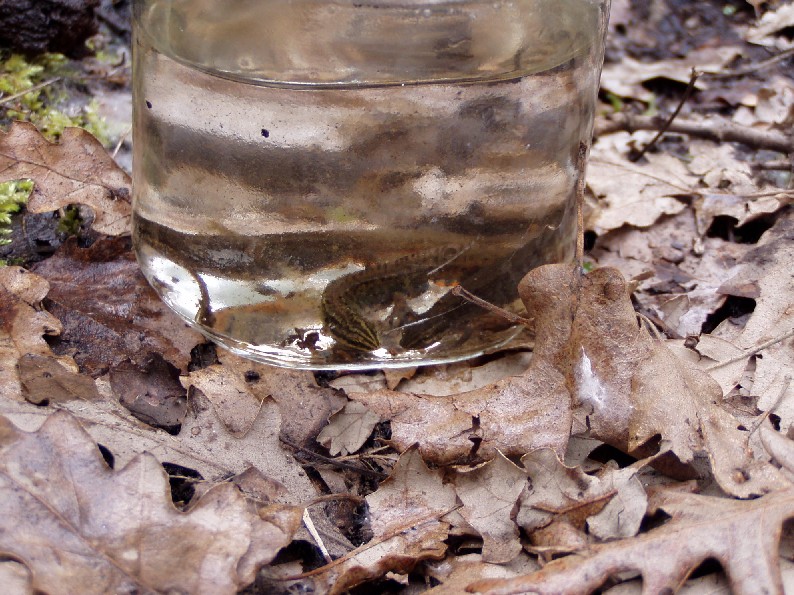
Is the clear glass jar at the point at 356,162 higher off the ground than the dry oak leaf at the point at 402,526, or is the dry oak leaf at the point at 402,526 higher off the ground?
the clear glass jar at the point at 356,162

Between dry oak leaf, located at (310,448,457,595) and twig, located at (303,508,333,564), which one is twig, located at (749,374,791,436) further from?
twig, located at (303,508,333,564)

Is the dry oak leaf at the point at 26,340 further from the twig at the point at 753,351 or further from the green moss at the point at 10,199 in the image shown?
the twig at the point at 753,351

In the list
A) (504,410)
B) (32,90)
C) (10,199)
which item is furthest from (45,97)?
(504,410)

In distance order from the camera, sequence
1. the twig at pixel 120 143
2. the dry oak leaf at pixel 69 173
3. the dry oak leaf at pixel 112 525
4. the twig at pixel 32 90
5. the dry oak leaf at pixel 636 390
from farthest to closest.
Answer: the twig at pixel 120 143 → the twig at pixel 32 90 → the dry oak leaf at pixel 69 173 → the dry oak leaf at pixel 636 390 → the dry oak leaf at pixel 112 525

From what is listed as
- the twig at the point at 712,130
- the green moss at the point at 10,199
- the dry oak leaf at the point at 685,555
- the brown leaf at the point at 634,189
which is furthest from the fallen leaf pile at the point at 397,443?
the twig at the point at 712,130

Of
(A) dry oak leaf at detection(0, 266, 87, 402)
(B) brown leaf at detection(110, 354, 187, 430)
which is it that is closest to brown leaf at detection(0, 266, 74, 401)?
(A) dry oak leaf at detection(0, 266, 87, 402)

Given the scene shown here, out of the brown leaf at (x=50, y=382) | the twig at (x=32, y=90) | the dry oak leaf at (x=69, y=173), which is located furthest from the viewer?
the twig at (x=32, y=90)

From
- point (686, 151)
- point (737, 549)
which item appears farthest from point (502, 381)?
point (686, 151)

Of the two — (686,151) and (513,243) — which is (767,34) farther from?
(513,243)
